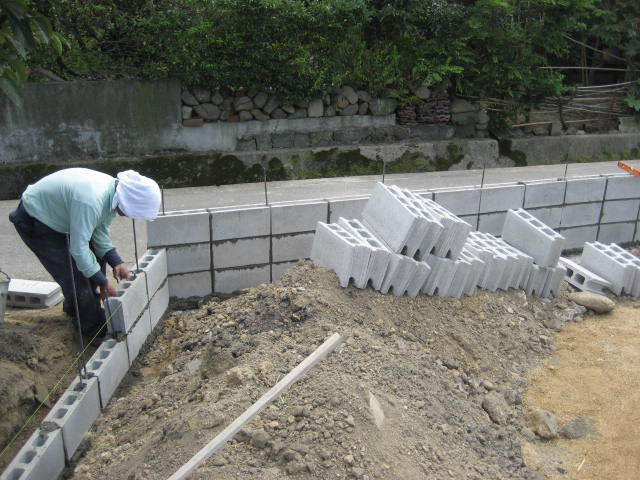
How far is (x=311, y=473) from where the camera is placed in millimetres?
2688

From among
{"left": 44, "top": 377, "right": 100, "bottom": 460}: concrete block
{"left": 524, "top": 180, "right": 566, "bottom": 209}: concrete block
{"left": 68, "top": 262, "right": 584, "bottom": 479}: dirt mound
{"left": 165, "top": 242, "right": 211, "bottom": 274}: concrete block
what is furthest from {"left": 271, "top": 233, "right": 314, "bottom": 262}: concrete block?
{"left": 524, "top": 180, "right": 566, "bottom": 209}: concrete block

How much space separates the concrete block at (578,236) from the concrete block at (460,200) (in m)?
1.35

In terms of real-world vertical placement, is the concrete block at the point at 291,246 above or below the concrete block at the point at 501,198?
below

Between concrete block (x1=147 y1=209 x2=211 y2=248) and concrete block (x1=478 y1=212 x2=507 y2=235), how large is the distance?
2.83 meters

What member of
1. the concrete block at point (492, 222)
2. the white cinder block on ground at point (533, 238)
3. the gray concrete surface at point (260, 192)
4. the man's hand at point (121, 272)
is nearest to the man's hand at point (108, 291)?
the man's hand at point (121, 272)

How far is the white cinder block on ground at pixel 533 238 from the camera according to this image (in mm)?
5301

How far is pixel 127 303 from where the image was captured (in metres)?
3.97

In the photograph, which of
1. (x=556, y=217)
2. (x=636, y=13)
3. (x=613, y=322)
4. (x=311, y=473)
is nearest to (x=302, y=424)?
(x=311, y=473)

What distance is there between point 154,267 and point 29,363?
1172 millimetres

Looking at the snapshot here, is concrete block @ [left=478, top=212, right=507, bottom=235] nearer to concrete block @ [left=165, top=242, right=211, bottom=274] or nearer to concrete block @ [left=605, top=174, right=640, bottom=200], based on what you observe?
concrete block @ [left=605, top=174, right=640, bottom=200]

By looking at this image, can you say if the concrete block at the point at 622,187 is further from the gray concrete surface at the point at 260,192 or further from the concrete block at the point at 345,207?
the concrete block at the point at 345,207

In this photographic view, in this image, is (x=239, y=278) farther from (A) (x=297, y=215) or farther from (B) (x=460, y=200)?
(B) (x=460, y=200)

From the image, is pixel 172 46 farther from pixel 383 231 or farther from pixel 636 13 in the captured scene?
pixel 636 13

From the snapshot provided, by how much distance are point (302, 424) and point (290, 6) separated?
678 cm
